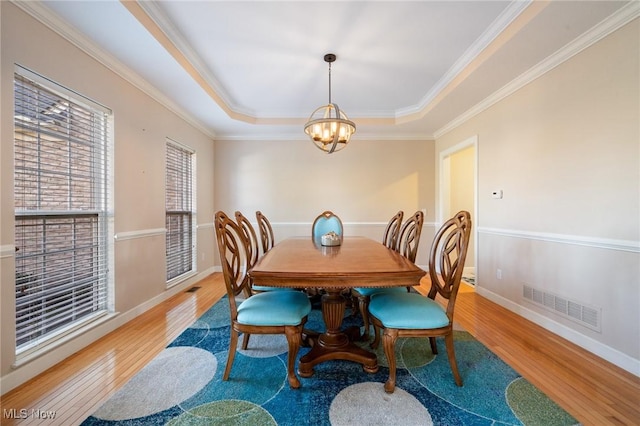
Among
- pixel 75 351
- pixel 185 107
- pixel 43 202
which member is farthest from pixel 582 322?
pixel 185 107

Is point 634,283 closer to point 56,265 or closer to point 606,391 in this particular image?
point 606,391

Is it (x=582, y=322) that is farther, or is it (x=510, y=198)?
(x=510, y=198)

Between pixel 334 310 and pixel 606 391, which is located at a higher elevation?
pixel 334 310

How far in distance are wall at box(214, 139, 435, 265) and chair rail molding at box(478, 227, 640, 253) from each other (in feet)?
6.33

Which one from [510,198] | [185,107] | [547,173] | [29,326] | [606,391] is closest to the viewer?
[606,391]

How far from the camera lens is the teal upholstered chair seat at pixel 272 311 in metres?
1.54

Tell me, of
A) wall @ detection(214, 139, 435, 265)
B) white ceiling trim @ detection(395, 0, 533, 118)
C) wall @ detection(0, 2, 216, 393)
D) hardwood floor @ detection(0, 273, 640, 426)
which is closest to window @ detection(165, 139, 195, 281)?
wall @ detection(0, 2, 216, 393)

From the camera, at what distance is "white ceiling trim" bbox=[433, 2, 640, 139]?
1.77 metres

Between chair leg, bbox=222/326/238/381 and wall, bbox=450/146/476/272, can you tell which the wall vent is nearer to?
wall, bbox=450/146/476/272

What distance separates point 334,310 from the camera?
181 centimetres

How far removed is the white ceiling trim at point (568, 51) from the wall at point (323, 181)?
1.53m

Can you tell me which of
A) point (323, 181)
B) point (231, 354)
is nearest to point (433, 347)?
point (231, 354)

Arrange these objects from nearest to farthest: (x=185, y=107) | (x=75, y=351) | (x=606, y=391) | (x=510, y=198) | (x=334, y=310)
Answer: (x=606, y=391), (x=334, y=310), (x=75, y=351), (x=510, y=198), (x=185, y=107)

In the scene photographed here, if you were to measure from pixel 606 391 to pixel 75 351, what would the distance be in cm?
367
